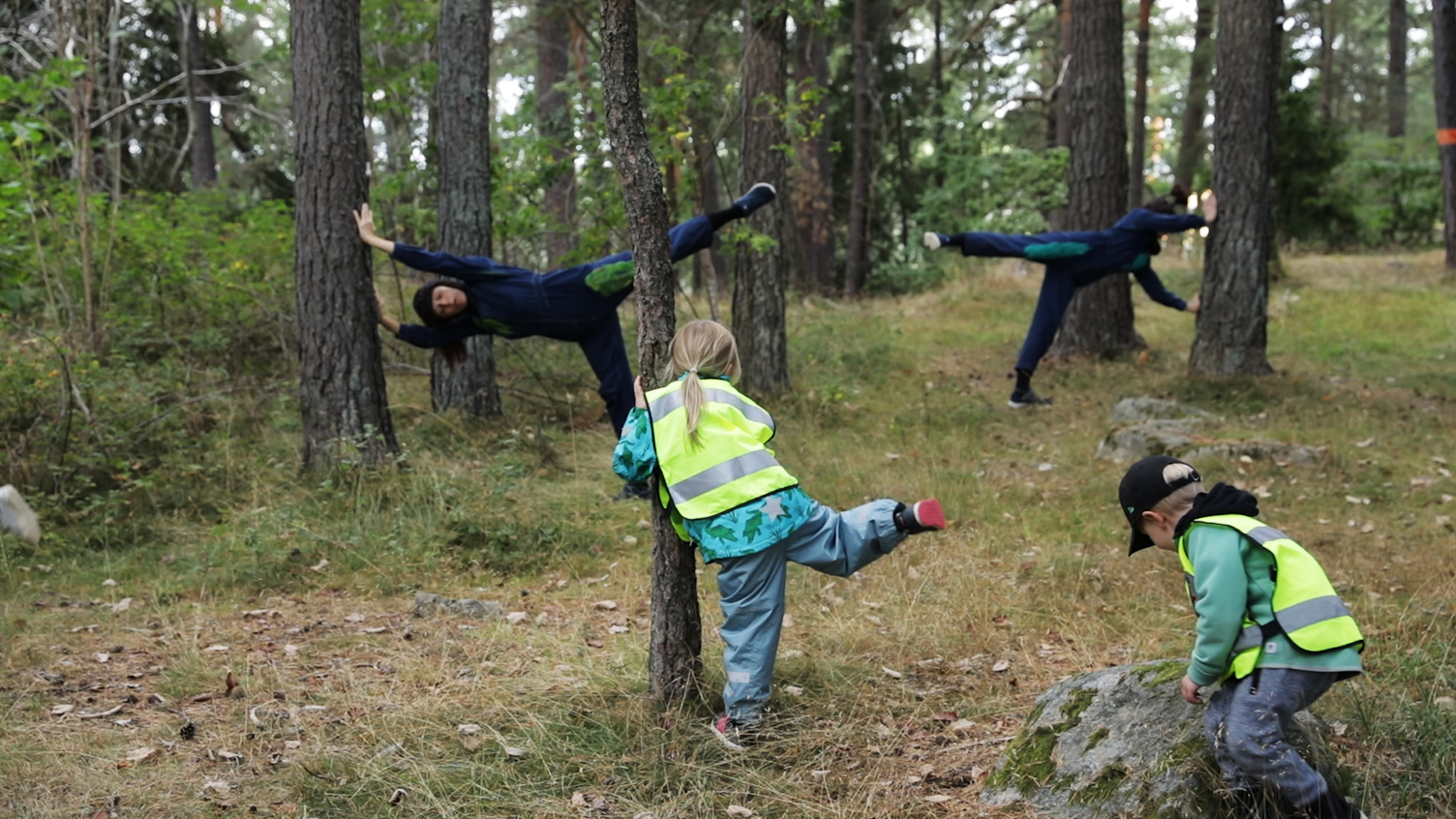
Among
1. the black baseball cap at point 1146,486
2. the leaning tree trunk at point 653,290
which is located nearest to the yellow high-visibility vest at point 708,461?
the leaning tree trunk at point 653,290

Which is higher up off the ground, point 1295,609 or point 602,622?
point 1295,609

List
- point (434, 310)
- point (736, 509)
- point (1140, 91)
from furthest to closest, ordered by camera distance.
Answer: point (1140, 91) → point (434, 310) → point (736, 509)

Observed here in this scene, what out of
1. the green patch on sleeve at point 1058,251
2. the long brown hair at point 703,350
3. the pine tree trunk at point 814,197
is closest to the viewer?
the long brown hair at point 703,350

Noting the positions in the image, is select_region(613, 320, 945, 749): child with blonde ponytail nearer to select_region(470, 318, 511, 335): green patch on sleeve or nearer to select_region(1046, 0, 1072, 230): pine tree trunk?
select_region(470, 318, 511, 335): green patch on sleeve

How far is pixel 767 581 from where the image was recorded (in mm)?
3979

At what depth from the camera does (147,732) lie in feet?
13.7

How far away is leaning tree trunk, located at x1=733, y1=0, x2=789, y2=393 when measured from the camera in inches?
396

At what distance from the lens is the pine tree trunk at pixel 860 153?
737 inches

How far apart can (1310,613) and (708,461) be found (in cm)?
196

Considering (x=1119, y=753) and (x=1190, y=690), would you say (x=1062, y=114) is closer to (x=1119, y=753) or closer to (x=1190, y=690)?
(x=1119, y=753)

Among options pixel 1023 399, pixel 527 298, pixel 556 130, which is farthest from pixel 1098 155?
pixel 527 298

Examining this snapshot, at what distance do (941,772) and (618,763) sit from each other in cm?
114

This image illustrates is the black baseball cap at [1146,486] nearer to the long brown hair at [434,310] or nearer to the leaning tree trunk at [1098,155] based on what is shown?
the long brown hair at [434,310]

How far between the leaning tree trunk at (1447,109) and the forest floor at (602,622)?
859 centimetres
